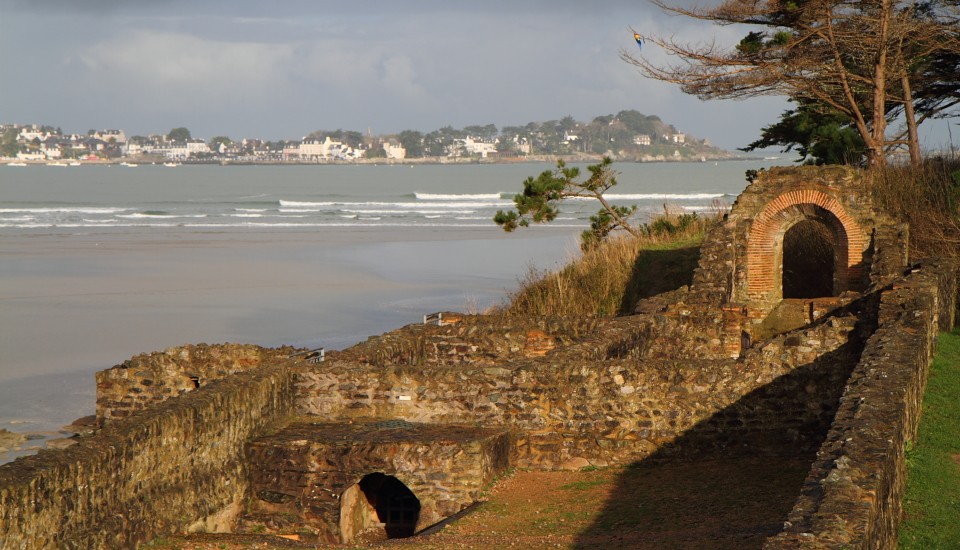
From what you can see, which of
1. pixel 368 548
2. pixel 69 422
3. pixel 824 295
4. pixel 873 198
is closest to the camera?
pixel 368 548

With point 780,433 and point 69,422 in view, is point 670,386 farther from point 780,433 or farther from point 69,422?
point 69,422

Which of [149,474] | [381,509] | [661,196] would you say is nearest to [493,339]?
[381,509]

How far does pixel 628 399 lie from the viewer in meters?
13.2

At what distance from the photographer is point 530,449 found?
13.4 m

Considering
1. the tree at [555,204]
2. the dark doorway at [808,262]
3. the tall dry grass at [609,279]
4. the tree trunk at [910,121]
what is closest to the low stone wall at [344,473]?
the tall dry grass at [609,279]

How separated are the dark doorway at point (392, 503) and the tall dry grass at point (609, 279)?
10.9 metres

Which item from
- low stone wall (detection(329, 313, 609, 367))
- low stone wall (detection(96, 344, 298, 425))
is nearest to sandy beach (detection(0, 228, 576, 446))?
low stone wall (detection(96, 344, 298, 425))

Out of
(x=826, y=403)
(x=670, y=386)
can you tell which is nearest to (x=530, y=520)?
→ (x=670, y=386)

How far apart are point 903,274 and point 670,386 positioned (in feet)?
23.0

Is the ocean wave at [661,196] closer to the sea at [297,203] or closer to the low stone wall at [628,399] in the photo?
the sea at [297,203]

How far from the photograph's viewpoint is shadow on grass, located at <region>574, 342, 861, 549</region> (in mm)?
10891

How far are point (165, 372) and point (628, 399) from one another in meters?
5.64

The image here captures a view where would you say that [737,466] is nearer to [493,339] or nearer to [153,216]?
[493,339]

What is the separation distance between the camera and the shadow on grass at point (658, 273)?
82.8 ft
